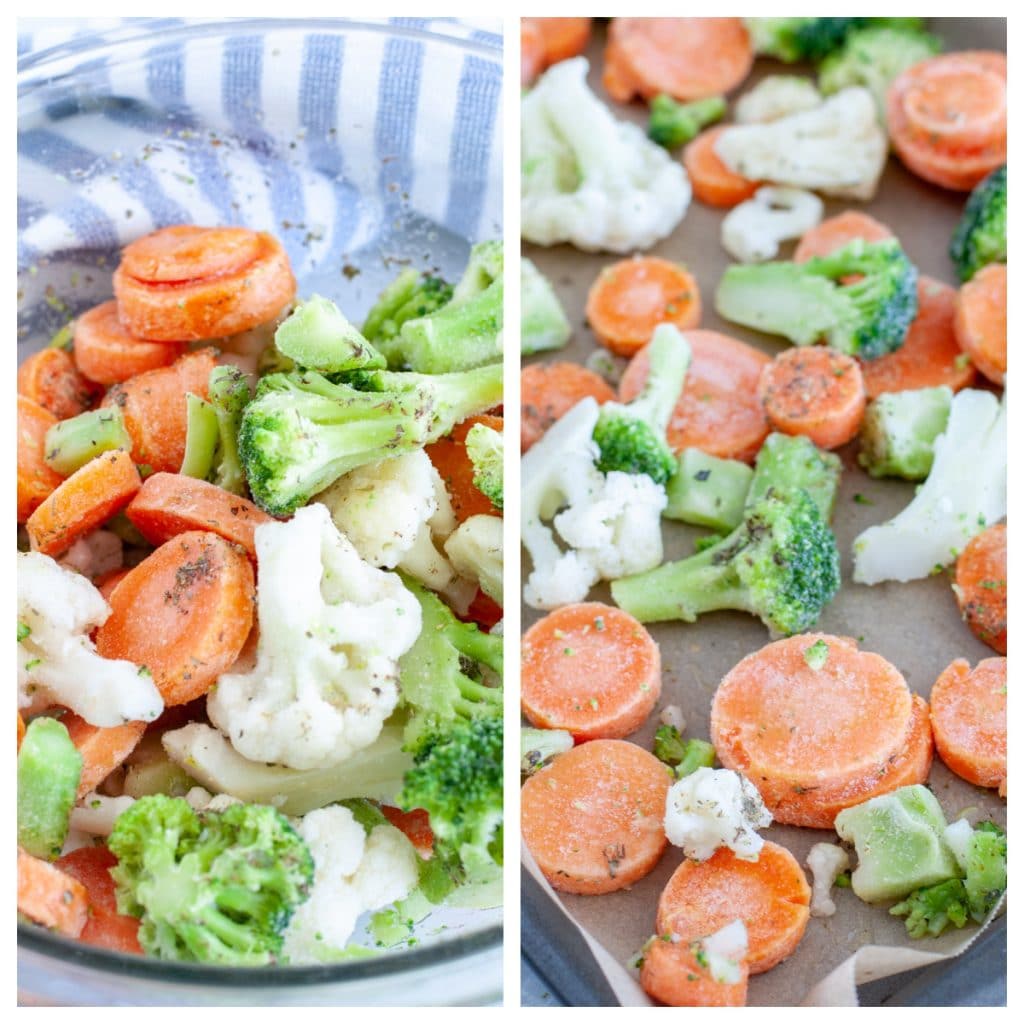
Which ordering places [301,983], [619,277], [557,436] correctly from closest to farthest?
[301,983] → [557,436] → [619,277]

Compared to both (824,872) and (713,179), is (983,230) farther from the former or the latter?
(824,872)

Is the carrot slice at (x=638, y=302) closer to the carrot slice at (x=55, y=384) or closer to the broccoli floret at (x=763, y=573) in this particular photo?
the broccoli floret at (x=763, y=573)

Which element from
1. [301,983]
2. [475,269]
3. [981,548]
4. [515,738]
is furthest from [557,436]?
[301,983]

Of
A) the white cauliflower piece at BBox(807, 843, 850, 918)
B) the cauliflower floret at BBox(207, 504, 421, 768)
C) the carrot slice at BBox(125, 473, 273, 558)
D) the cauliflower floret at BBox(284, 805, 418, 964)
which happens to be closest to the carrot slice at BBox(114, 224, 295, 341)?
the carrot slice at BBox(125, 473, 273, 558)

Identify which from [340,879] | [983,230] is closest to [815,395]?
[983,230]

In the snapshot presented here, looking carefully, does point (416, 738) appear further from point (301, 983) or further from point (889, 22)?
point (889, 22)

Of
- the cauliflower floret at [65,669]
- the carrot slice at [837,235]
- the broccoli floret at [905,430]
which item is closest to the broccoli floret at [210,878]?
the cauliflower floret at [65,669]
